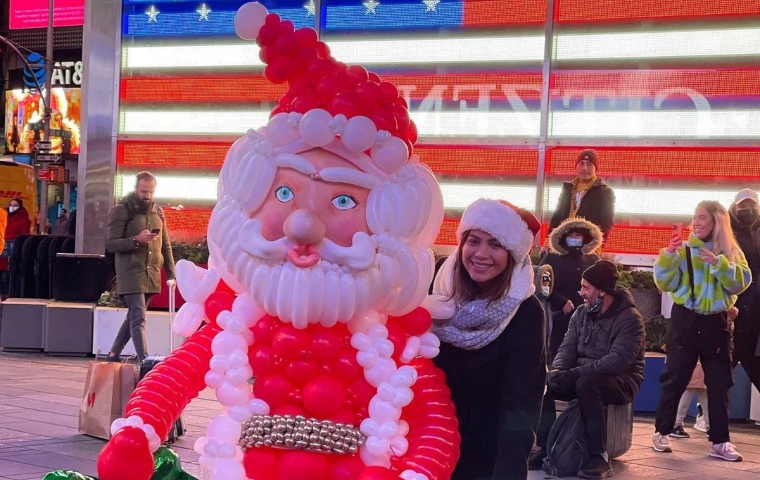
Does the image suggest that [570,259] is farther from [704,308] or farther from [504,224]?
[504,224]

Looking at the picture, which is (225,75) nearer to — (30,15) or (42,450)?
(42,450)

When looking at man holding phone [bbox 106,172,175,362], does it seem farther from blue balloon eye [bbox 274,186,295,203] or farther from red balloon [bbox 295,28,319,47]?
blue balloon eye [bbox 274,186,295,203]

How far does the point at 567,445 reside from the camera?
782 centimetres

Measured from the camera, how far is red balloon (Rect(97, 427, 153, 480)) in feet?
11.3

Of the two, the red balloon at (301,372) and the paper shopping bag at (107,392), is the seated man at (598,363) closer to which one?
the paper shopping bag at (107,392)

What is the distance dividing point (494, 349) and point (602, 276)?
13.9ft

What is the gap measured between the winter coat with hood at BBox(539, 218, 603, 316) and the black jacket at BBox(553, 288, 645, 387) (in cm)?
97

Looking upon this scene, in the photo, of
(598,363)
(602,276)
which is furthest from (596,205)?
(598,363)

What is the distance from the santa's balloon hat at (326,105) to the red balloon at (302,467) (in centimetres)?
94

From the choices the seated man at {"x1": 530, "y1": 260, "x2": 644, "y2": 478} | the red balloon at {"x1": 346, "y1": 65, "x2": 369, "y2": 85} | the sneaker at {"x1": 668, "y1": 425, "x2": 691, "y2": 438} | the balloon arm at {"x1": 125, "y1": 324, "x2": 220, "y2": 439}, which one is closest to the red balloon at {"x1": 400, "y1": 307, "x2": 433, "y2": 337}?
the balloon arm at {"x1": 125, "y1": 324, "x2": 220, "y2": 439}

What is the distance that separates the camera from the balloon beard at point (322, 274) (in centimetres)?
359

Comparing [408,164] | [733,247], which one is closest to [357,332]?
[408,164]

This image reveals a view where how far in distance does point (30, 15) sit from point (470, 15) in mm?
29590

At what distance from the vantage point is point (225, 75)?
13141mm
